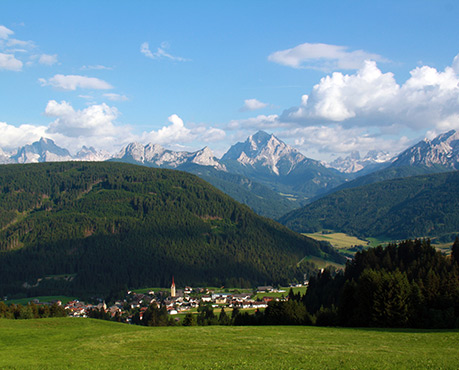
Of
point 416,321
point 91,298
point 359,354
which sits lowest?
point 91,298

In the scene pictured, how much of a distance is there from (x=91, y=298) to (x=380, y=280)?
147211mm

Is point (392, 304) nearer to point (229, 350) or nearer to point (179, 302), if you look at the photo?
point (229, 350)

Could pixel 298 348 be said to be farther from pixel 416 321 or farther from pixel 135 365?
pixel 416 321

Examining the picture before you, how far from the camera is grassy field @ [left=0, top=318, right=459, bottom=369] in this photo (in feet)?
103

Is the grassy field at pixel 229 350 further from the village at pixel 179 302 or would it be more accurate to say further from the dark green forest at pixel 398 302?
the village at pixel 179 302

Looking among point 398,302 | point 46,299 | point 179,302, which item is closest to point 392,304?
point 398,302

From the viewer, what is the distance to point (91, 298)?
181000mm

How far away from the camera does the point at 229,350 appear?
38.2 meters

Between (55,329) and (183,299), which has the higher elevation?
(55,329)

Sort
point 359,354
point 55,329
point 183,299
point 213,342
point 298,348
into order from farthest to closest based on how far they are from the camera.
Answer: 1. point 183,299
2. point 55,329
3. point 213,342
4. point 298,348
5. point 359,354

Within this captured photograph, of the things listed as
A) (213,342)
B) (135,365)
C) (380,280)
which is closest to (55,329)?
(213,342)

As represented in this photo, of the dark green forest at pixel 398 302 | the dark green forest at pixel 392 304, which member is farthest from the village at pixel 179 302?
the dark green forest at pixel 398 302

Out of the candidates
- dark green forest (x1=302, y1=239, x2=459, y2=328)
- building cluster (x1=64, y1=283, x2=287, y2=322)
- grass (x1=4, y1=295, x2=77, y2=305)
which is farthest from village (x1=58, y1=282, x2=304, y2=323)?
dark green forest (x1=302, y1=239, x2=459, y2=328)

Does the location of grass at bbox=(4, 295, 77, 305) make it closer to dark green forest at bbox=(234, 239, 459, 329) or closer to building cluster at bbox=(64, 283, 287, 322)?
building cluster at bbox=(64, 283, 287, 322)
